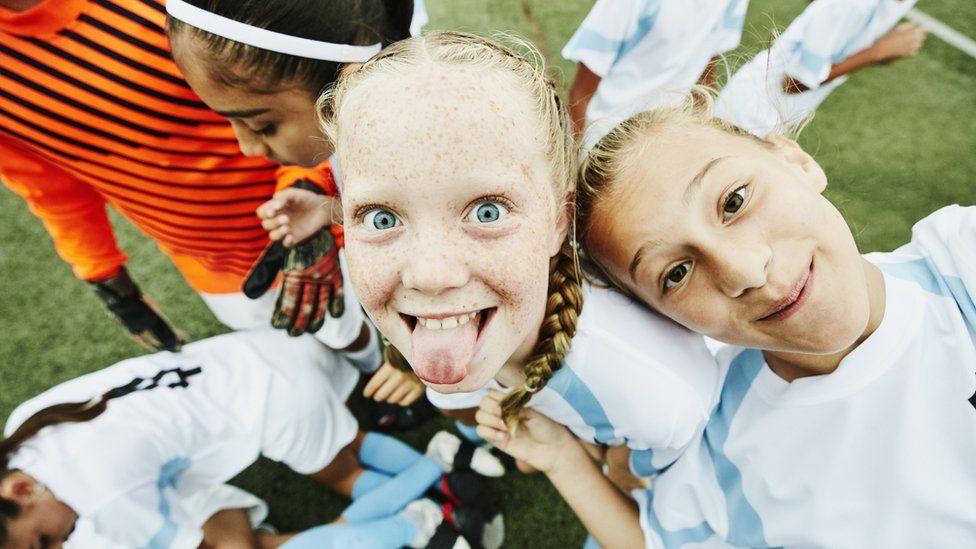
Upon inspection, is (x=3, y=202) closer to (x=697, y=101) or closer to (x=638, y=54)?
(x=638, y=54)

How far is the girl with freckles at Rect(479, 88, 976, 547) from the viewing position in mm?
766

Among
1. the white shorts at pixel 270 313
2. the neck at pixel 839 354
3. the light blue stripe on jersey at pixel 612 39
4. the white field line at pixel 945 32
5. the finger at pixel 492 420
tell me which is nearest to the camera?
the neck at pixel 839 354

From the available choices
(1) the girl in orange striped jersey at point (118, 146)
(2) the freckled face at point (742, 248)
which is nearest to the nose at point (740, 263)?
(2) the freckled face at point (742, 248)

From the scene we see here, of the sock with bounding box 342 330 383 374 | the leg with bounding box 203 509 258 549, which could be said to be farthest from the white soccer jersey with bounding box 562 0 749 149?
the leg with bounding box 203 509 258 549

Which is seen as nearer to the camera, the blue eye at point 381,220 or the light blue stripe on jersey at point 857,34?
the blue eye at point 381,220

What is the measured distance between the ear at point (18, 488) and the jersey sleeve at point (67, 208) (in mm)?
485

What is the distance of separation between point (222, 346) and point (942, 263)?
1.64 m

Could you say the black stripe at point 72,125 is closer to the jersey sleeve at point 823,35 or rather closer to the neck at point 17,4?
the neck at point 17,4

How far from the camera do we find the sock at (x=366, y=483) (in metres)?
1.69

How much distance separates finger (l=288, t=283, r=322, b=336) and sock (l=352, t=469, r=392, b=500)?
69cm

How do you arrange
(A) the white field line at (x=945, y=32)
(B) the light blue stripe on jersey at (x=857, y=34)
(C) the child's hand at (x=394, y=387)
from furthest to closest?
(A) the white field line at (x=945, y=32)
(B) the light blue stripe on jersey at (x=857, y=34)
(C) the child's hand at (x=394, y=387)

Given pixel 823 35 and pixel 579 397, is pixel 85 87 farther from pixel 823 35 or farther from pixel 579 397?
pixel 823 35

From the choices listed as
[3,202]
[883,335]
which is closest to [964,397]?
[883,335]

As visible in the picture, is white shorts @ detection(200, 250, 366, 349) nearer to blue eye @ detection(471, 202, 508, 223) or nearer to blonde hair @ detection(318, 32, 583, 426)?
blonde hair @ detection(318, 32, 583, 426)
